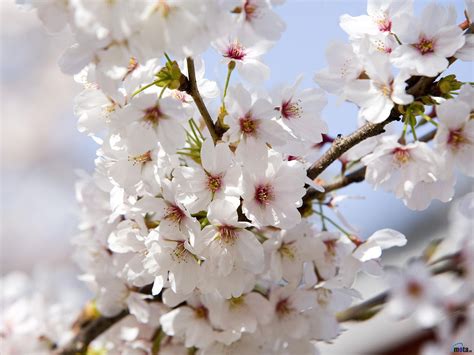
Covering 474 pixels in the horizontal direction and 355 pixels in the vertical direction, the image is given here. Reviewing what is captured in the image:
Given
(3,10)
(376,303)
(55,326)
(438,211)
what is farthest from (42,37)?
(376,303)

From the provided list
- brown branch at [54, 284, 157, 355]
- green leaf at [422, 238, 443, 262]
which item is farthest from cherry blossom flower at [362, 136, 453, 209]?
brown branch at [54, 284, 157, 355]

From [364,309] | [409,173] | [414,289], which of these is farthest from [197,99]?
[414,289]

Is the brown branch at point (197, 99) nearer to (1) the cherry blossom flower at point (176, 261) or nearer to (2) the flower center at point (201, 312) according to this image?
(1) the cherry blossom flower at point (176, 261)

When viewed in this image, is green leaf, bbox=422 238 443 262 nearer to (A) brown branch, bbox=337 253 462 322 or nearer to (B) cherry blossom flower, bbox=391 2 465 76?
(A) brown branch, bbox=337 253 462 322

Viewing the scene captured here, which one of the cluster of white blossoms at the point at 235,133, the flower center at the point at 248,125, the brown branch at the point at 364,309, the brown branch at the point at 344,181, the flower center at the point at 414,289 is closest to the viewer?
the cluster of white blossoms at the point at 235,133

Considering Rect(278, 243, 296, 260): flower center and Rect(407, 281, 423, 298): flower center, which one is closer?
Rect(278, 243, 296, 260): flower center

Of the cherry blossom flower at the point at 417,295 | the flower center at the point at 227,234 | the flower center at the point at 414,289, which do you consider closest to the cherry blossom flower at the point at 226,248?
the flower center at the point at 227,234
